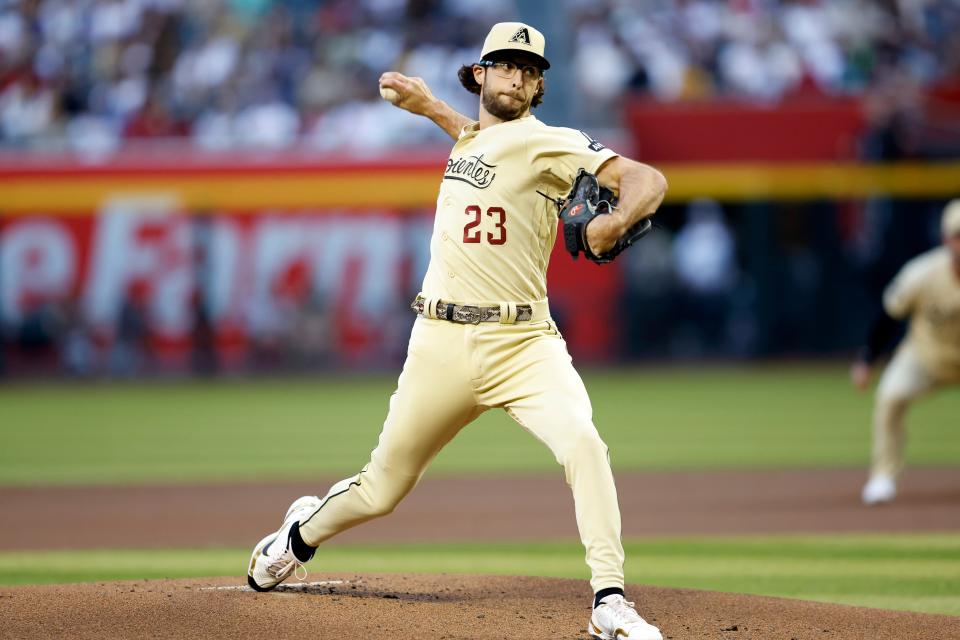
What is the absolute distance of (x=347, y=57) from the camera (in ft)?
70.4

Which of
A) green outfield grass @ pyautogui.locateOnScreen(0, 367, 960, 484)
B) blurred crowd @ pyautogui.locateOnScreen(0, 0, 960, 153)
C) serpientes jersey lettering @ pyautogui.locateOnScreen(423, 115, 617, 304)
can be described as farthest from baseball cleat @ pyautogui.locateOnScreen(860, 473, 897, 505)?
blurred crowd @ pyautogui.locateOnScreen(0, 0, 960, 153)

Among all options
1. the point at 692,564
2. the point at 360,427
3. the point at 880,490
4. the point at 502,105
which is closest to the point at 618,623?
the point at 502,105

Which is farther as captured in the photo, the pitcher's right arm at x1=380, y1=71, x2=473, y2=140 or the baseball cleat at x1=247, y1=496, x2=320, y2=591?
the pitcher's right arm at x1=380, y1=71, x2=473, y2=140

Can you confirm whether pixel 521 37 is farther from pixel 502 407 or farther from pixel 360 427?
pixel 360 427

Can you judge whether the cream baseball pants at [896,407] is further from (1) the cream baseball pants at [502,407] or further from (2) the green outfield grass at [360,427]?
(1) the cream baseball pants at [502,407]

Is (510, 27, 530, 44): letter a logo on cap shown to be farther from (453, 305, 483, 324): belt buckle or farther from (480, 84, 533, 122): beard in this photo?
(453, 305, 483, 324): belt buckle

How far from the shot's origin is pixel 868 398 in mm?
16766

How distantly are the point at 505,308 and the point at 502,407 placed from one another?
0.37 m

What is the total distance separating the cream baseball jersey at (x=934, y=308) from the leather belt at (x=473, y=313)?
4937 mm

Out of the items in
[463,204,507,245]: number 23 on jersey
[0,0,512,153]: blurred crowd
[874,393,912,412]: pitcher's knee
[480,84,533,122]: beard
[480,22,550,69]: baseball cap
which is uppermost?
[0,0,512,153]: blurred crowd

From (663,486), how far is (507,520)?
6.23 ft

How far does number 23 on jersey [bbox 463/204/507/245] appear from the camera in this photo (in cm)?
499

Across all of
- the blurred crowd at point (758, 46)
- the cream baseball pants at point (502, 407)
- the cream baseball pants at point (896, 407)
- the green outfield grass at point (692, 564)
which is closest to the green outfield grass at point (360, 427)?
the cream baseball pants at point (896, 407)

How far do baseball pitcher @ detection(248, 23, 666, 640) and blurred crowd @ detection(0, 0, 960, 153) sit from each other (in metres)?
15.3
